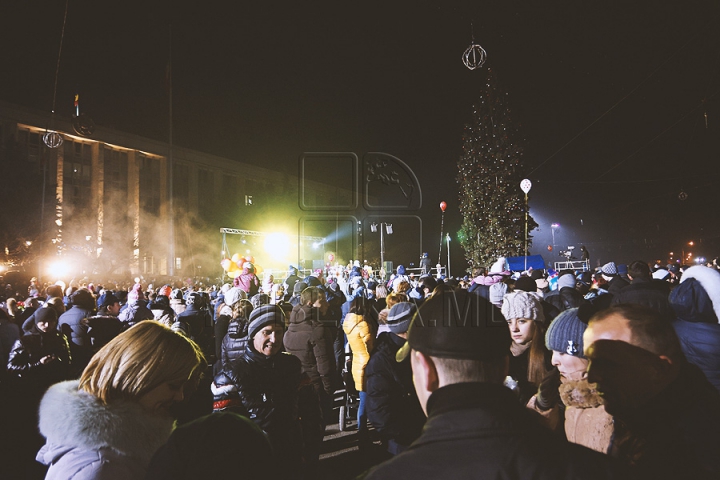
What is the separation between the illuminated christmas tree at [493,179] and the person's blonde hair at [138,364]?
79.5ft

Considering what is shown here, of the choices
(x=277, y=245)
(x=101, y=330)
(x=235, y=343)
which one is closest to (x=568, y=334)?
(x=235, y=343)

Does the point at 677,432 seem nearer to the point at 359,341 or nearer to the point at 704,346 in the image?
the point at 704,346

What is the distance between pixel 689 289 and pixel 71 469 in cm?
355

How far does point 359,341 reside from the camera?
5.76 meters

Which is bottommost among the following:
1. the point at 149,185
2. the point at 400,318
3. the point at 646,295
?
the point at 400,318

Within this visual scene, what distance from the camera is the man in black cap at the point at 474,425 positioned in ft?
3.77

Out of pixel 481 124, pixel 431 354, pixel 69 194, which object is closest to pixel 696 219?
pixel 481 124

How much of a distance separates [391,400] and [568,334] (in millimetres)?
1842

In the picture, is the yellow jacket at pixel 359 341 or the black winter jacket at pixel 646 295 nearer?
the black winter jacket at pixel 646 295

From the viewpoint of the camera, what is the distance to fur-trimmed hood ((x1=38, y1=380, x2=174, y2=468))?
1582 millimetres

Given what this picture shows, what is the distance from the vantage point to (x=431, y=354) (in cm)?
144

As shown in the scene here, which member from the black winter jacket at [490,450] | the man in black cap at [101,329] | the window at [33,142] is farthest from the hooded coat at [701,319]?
the window at [33,142]

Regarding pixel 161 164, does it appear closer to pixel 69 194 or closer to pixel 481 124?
pixel 69 194

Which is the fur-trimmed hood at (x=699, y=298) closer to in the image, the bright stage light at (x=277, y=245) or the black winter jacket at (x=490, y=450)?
the black winter jacket at (x=490, y=450)
